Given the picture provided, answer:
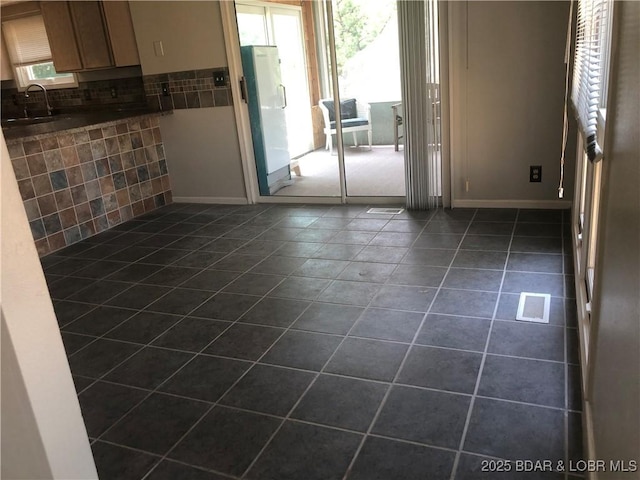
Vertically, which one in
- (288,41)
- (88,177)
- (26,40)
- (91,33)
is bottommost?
(88,177)

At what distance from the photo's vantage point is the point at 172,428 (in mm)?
1864

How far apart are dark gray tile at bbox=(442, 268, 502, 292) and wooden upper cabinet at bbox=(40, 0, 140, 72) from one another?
12.1 feet

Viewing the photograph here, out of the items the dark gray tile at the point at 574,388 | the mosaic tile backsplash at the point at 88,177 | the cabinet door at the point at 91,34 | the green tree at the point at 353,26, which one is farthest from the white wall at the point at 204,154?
the dark gray tile at the point at 574,388

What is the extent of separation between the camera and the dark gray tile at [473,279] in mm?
2734

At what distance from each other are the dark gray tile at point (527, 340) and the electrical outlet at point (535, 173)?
1.86 m

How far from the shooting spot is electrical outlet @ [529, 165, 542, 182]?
12.6ft

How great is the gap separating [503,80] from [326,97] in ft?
4.93

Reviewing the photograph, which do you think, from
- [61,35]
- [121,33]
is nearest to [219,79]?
[121,33]

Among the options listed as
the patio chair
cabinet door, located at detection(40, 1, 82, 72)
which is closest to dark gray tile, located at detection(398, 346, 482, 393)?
the patio chair

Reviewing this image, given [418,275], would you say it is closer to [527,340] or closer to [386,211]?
[527,340]

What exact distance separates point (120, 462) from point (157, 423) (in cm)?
20

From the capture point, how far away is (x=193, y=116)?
4.86 m

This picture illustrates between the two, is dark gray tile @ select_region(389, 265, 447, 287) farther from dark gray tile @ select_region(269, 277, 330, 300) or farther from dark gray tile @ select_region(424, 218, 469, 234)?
dark gray tile @ select_region(424, 218, 469, 234)

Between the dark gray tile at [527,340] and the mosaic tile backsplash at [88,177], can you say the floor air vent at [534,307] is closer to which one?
the dark gray tile at [527,340]
